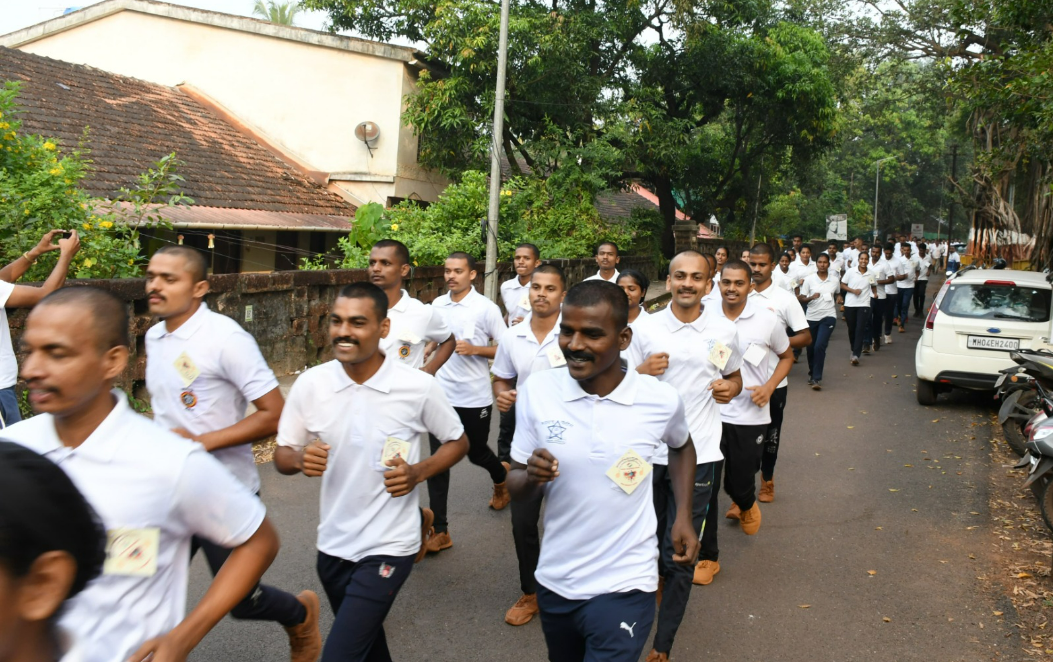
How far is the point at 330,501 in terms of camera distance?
3.65m

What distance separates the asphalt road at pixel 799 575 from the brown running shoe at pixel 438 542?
0.06 metres

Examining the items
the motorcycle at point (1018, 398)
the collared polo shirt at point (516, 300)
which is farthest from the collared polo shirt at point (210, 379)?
the motorcycle at point (1018, 398)

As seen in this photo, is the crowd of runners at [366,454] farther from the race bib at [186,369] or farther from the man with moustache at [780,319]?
the man with moustache at [780,319]

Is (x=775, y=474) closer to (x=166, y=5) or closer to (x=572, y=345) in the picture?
(x=572, y=345)

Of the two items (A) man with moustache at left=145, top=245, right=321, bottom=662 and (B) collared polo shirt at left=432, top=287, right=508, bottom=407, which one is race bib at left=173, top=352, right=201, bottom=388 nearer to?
(A) man with moustache at left=145, top=245, right=321, bottom=662

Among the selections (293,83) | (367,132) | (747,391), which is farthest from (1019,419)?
(293,83)

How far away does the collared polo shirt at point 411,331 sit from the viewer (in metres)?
5.86

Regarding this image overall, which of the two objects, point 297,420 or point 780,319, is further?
point 780,319

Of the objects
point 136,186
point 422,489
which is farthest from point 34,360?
point 136,186

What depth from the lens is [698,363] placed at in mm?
5129

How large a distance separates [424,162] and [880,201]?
54204 mm

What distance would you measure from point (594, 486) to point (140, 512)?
151 centimetres

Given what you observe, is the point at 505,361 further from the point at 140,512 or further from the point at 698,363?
the point at 140,512

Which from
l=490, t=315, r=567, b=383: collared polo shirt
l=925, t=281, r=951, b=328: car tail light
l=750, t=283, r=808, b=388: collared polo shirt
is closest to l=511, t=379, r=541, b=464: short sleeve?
l=490, t=315, r=567, b=383: collared polo shirt
